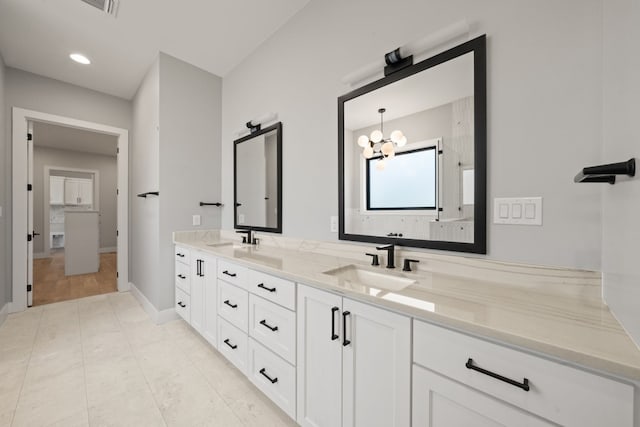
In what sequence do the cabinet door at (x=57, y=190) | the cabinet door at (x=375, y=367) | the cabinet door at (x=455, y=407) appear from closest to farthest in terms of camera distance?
the cabinet door at (x=455, y=407) < the cabinet door at (x=375, y=367) < the cabinet door at (x=57, y=190)

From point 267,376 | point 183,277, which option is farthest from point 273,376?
point 183,277

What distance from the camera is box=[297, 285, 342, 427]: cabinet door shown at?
1085mm

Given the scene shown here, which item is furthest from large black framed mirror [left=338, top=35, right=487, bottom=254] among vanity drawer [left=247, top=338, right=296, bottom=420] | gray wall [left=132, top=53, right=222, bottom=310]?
gray wall [left=132, top=53, right=222, bottom=310]

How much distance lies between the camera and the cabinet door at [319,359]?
1.08 m

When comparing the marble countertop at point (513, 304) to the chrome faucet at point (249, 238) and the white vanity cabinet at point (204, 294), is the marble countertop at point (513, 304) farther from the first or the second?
the chrome faucet at point (249, 238)

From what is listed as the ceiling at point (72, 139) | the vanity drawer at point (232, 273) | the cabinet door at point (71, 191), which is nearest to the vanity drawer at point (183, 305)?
the vanity drawer at point (232, 273)

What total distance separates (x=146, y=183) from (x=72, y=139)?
4.27m

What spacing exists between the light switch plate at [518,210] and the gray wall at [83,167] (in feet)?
26.8

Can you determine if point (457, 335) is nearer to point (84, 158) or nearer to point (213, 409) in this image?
point (213, 409)

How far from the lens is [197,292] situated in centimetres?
223

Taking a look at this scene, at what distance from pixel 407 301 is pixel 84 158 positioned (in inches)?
350

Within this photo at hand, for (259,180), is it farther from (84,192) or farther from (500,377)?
(84,192)

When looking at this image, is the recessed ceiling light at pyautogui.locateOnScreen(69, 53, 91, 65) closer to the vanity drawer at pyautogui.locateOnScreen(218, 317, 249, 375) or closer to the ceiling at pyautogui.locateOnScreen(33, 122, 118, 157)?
the ceiling at pyautogui.locateOnScreen(33, 122, 118, 157)

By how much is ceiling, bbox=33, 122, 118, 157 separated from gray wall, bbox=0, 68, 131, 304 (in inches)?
60.0
